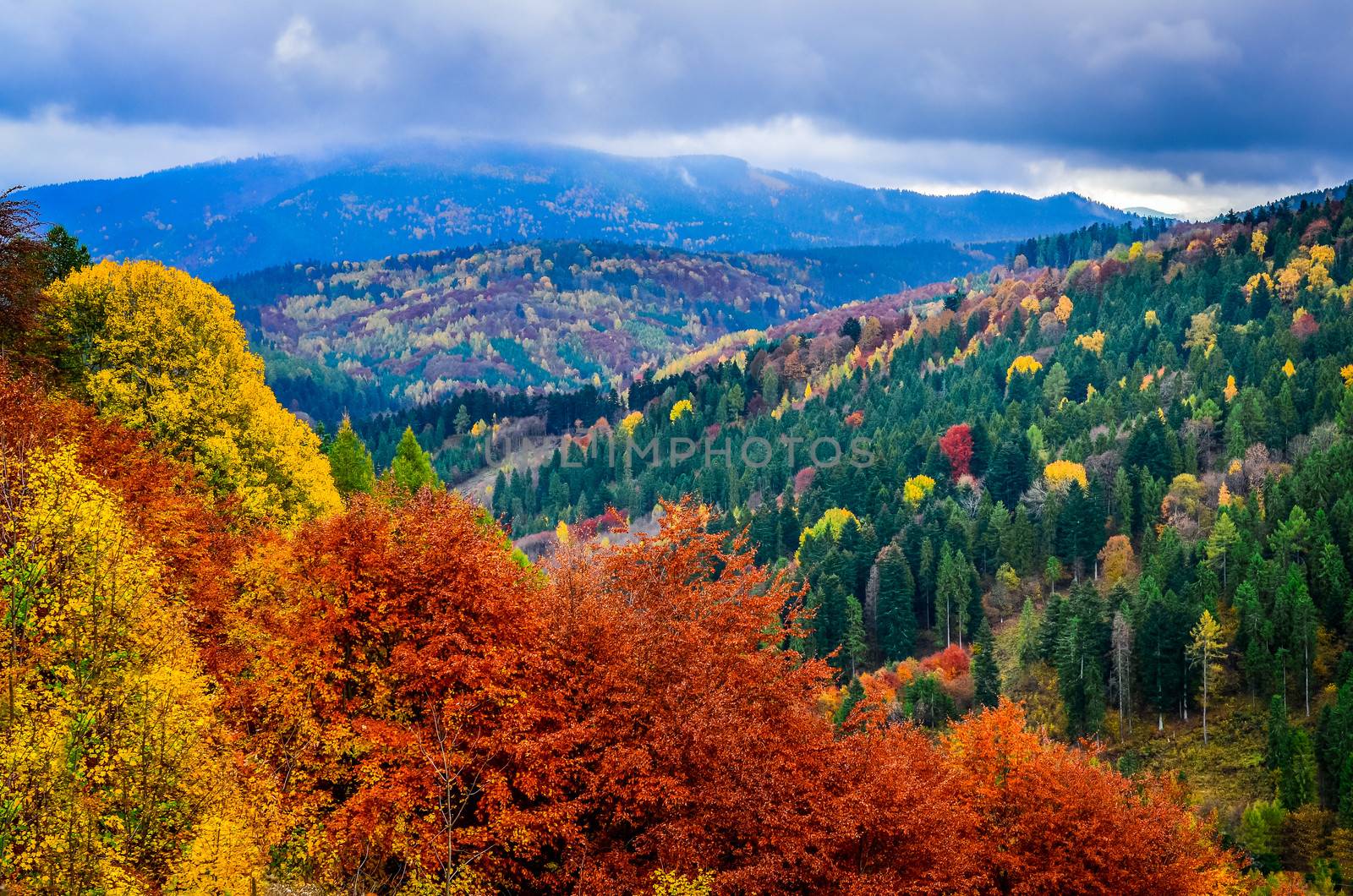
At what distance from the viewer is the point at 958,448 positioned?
190m

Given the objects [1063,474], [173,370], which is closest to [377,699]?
[173,370]

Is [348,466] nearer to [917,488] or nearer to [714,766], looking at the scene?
[714,766]

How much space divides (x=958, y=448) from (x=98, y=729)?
181259 mm

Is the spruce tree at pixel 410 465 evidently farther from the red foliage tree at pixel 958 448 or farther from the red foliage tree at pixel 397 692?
the red foliage tree at pixel 958 448

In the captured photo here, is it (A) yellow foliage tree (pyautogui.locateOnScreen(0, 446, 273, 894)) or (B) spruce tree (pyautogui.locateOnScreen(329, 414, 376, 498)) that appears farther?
(B) spruce tree (pyautogui.locateOnScreen(329, 414, 376, 498))

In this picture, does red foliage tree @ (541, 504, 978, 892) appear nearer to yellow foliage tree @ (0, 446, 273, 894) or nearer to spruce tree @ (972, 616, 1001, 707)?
yellow foliage tree @ (0, 446, 273, 894)

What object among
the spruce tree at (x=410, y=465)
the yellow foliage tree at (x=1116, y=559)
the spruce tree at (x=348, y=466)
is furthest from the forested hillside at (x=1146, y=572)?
the spruce tree at (x=348, y=466)

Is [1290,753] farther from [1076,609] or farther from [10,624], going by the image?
[10,624]

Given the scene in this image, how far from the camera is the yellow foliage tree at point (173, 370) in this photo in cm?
4419

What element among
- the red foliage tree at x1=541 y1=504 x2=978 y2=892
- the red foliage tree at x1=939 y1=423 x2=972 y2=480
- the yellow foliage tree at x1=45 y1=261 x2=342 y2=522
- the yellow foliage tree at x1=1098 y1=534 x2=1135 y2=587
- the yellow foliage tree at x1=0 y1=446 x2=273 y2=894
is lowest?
the yellow foliage tree at x1=1098 y1=534 x2=1135 y2=587

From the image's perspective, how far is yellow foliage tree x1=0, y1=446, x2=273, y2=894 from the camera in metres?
18.1

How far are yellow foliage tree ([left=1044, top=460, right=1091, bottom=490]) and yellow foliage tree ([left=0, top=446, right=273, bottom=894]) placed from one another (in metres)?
145

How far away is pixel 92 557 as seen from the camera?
22.7 m

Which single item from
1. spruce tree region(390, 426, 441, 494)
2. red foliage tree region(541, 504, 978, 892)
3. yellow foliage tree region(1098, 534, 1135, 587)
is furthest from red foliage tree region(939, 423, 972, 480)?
red foliage tree region(541, 504, 978, 892)
